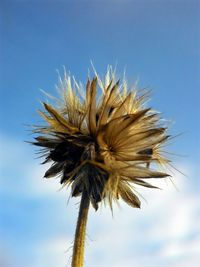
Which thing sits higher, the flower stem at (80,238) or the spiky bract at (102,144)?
the spiky bract at (102,144)

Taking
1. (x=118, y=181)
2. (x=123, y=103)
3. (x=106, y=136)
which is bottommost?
(x=118, y=181)

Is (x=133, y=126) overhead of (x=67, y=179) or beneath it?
overhead

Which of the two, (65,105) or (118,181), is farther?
(65,105)

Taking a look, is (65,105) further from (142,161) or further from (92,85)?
(142,161)

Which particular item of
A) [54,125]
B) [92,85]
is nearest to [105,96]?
[92,85]

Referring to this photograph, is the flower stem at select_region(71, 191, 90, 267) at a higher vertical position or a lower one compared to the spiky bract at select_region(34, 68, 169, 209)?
lower
